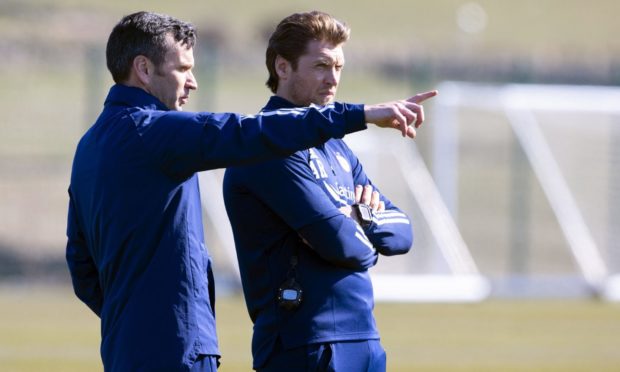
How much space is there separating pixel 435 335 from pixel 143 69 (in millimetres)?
9327

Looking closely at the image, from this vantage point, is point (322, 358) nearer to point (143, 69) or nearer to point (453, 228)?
point (143, 69)

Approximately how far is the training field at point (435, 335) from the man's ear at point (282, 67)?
18.6 feet

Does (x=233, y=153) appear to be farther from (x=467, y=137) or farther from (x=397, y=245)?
(x=467, y=137)

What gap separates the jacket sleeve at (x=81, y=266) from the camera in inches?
211

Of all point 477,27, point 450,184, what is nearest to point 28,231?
point 450,184

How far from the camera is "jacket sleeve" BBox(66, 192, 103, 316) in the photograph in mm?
5359

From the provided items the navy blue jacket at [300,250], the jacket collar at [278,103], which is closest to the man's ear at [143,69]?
the navy blue jacket at [300,250]

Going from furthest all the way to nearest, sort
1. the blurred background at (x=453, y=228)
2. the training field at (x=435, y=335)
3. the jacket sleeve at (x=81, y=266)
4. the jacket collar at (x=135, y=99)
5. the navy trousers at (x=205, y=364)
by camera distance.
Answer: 1. the blurred background at (x=453, y=228)
2. the training field at (x=435, y=335)
3. the jacket sleeve at (x=81, y=266)
4. the jacket collar at (x=135, y=99)
5. the navy trousers at (x=205, y=364)

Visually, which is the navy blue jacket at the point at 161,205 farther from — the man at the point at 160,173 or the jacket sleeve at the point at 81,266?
the jacket sleeve at the point at 81,266

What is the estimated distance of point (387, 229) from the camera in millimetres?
5828

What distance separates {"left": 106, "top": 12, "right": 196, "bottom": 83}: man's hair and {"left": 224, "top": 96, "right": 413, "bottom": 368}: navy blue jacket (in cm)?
65

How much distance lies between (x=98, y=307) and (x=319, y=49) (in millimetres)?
1390

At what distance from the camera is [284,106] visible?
5.68 metres

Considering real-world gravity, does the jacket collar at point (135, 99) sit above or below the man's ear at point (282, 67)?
below
